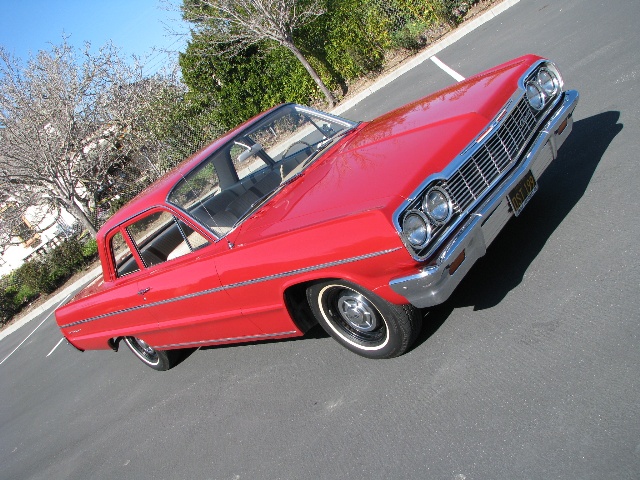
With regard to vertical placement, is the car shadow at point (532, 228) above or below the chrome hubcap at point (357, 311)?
below

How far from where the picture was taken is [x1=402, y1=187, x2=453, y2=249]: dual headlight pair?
340cm

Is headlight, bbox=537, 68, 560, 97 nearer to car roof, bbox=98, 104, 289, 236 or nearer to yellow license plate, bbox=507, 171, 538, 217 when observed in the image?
yellow license plate, bbox=507, 171, 538, 217

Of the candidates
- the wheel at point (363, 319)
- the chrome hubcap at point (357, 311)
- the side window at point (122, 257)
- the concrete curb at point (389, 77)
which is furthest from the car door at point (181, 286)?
the concrete curb at point (389, 77)

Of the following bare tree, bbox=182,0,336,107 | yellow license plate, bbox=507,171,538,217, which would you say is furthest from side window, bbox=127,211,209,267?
bare tree, bbox=182,0,336,107

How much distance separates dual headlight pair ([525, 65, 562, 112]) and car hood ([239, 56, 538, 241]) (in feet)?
0.40

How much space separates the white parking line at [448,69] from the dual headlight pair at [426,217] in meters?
7.65

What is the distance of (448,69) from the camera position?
12.0 meters

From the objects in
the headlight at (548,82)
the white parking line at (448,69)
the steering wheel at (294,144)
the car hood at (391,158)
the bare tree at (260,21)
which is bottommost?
the white parking line at (448,69)

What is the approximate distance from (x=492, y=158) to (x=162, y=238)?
2.85 metres

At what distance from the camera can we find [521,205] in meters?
3.96

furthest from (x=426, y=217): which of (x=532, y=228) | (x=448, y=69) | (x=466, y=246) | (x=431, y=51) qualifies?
(x=431, y=51)

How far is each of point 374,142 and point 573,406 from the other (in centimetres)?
239

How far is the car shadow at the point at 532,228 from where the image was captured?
13.8 feet

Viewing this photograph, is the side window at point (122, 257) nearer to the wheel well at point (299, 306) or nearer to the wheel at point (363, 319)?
the wheel well at point (299, 306)
